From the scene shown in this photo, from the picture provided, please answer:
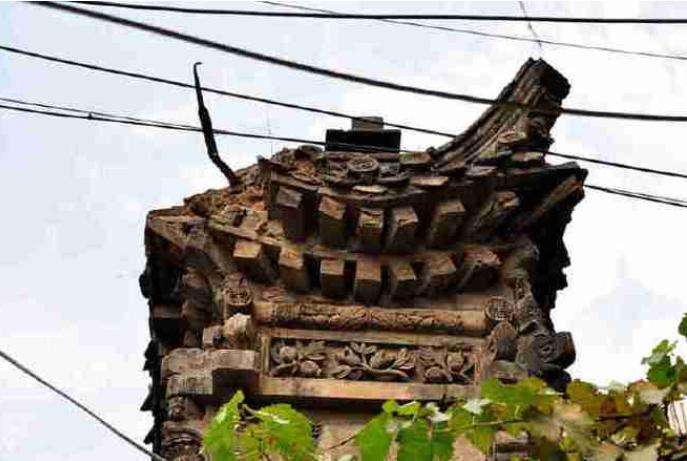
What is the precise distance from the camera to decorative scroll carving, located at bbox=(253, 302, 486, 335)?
10.1 meters

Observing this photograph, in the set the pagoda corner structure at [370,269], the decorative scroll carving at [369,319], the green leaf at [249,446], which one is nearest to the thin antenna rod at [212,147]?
the pagoda corner structure at [370,269]

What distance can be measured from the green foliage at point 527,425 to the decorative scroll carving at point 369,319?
422cm

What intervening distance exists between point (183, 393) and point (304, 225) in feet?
5.02

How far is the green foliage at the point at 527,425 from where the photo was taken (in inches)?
217

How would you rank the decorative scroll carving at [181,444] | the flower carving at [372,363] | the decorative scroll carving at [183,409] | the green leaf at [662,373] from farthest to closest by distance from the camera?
the flower carving at [372,363], the decorative scroll carving at [183,409], the decorative scroll carving at [181,444], the green leaf at [662,373]

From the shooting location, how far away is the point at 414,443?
18.0 ft

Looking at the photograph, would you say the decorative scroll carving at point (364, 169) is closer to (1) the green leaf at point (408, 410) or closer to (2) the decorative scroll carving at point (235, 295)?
(2) the decorative scroll carving at point (235, 295)

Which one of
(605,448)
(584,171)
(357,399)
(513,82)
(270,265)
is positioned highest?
(513,82)

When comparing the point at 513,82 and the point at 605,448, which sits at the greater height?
the point at 513,82

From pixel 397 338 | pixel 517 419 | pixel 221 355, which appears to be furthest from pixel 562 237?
pixel 517 419

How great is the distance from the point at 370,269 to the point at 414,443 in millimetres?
4764

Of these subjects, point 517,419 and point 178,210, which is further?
point 178,210

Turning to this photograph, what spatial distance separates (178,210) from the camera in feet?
35.6

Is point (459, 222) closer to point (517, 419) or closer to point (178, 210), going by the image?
point (178, 210)
